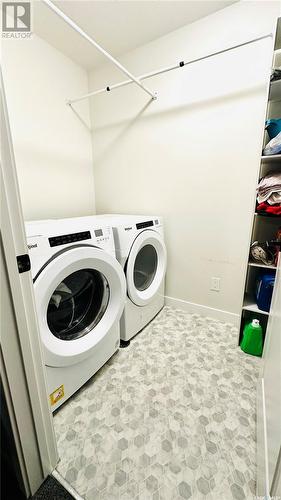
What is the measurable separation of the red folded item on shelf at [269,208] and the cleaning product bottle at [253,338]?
0.73 meters

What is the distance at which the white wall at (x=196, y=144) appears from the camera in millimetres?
1402

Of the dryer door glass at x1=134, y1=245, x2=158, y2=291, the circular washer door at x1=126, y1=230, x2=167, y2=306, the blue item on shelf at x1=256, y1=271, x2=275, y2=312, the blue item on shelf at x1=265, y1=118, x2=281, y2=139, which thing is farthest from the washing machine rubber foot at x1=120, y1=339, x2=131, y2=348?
the blue item on shelf at x1=265, y1=118, x2=281, y2=139

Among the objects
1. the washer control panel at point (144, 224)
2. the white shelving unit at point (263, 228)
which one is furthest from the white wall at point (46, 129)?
the white shelving unit at point (263, 228)

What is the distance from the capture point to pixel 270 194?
47.4 inches

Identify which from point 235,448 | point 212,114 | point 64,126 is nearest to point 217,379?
point 235,448

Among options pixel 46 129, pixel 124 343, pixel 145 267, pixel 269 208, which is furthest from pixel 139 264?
pixel 46 129

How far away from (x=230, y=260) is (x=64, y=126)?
1876 mm

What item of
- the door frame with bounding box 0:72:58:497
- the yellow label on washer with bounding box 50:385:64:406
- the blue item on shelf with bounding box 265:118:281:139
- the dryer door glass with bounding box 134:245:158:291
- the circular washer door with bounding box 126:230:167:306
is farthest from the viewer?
the dryer door glass with bounding box 134:245:158:291

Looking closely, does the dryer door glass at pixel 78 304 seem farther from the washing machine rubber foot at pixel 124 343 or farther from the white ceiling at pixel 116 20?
the white ceiling at pixel 116 20

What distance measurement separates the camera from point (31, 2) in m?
1.29

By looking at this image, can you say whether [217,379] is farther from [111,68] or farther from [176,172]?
[111,68]

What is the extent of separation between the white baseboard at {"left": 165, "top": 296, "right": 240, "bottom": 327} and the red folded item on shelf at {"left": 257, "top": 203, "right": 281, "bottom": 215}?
36.7 inches

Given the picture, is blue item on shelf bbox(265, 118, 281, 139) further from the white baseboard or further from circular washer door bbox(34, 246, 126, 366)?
the white baseboard

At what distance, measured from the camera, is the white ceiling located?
1.33 metres
